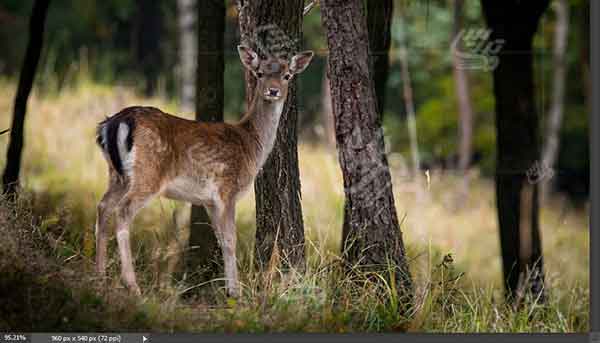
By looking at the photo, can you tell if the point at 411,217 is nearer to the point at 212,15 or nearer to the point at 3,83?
the point at 212,15

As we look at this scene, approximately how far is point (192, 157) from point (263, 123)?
2.10 ft

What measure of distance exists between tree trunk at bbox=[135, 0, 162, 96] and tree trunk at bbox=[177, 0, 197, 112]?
0.29 m

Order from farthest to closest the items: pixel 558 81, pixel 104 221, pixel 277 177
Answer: pixel 558 81
pixel 277 177
pixel 104 221

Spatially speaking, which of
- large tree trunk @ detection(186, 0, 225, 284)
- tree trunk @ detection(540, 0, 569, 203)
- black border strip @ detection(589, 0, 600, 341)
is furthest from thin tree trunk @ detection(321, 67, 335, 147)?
tree trunk @ detection(540, 0, 569, 203)

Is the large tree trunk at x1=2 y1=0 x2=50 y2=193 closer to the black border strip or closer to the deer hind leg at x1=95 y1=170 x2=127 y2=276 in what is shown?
the deer hind leg at x1=95 y1=170 x2=127 y2=276

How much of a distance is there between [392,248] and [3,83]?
4.79m

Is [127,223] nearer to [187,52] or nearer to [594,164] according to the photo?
[594,164]

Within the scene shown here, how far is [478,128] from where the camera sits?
16.6 metres

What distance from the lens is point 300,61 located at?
21.3 feet

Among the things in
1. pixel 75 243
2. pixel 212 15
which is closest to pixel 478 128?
pixel 212 15

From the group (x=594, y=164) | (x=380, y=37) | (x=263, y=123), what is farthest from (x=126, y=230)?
(x=594, y=164)

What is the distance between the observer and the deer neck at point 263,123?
21.6ft

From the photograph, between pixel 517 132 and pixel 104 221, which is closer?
pixel 104 221

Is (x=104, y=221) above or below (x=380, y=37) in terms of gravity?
below
